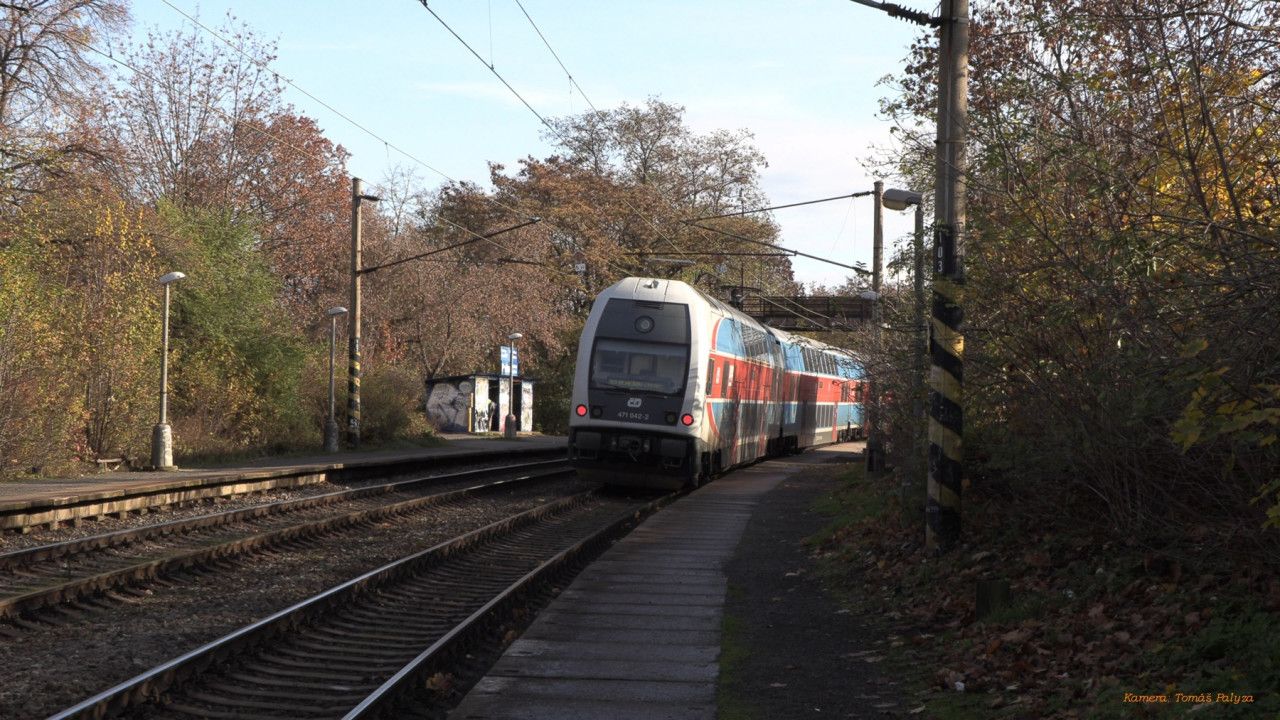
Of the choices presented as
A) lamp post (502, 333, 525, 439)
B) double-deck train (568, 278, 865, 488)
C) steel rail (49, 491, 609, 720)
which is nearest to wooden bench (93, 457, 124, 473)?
double-deck train (568, 278, 865, 488)

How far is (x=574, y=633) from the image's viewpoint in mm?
9719

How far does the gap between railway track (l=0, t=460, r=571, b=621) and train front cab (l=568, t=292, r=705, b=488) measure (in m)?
2.45

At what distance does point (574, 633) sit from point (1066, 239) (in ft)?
15.1

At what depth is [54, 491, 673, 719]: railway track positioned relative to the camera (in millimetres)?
7234

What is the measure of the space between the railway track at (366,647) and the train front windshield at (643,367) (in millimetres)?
7651

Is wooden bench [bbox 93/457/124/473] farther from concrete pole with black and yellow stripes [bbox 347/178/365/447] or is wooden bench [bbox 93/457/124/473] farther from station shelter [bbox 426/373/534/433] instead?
station shelter [bbox 426/373/534/433]

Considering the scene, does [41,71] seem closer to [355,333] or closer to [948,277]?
[355,333]

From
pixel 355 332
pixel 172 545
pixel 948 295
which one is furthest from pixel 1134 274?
pixel 355 332

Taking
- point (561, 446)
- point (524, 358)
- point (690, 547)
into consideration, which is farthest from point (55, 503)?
point (524, 358)

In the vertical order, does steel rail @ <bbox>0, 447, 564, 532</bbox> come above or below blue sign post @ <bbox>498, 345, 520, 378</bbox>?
below

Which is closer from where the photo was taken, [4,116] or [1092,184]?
[1092,184]

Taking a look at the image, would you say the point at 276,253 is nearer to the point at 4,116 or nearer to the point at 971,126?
the point at 4,116

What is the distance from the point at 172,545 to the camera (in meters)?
14.3

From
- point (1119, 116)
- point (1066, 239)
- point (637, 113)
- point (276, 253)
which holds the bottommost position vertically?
point (1066, 239)
